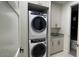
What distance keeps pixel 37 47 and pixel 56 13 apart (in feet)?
7.18

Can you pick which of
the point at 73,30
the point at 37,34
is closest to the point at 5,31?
the point at 37,34

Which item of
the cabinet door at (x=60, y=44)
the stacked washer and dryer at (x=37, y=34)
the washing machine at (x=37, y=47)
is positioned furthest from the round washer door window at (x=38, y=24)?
the cabinet door at (x=60, y=44)

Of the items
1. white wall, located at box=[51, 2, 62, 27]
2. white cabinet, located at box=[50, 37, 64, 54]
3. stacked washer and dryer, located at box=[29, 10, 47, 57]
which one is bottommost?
white cabinet, located at box=[50, 37, 64, 54]

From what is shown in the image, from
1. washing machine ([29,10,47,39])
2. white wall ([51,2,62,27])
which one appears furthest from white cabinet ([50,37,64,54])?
washing machine ([29,10,47,39])

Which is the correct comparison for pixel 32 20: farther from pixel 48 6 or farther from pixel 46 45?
pixel 46 45

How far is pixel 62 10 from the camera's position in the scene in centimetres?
390

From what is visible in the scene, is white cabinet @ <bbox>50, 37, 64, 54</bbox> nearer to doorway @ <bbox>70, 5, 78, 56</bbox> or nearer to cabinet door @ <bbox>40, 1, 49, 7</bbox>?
doorway @ <bbox>70, 5, 78, 56</bbox>

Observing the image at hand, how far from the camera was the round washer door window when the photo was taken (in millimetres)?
2072

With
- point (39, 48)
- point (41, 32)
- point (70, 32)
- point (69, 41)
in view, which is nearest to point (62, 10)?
point (70, 32)

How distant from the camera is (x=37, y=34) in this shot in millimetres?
2143

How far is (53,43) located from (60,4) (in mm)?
1981

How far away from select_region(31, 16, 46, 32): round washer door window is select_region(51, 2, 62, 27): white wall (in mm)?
1458

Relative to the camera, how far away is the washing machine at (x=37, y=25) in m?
2.01

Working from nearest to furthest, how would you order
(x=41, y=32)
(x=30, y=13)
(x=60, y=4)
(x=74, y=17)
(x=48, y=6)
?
(x=30, y=13), (x=41, y=32), (x=48, y=6), (x=74, y=17), (x=60, y=4)
